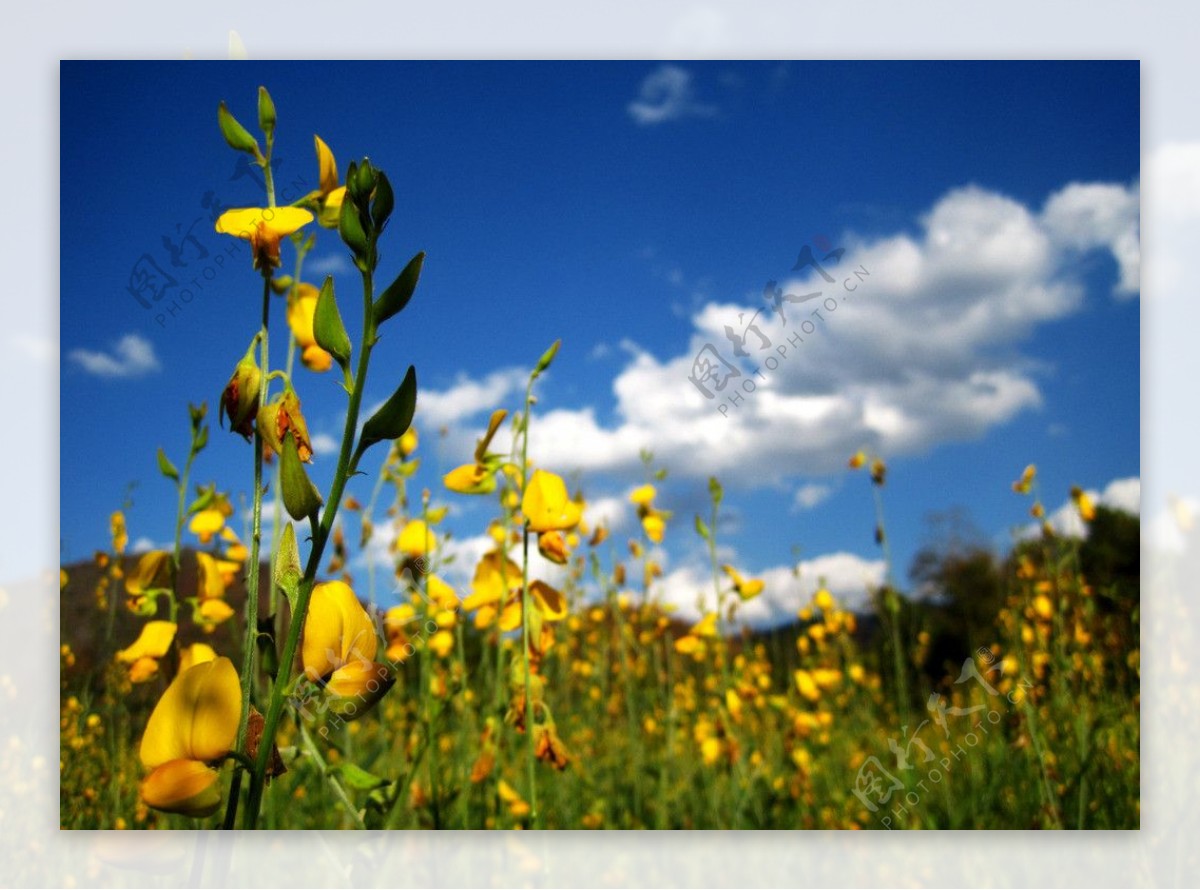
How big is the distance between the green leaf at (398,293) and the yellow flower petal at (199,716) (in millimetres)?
208

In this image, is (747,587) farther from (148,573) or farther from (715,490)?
(148,573)

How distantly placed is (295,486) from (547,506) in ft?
1.89

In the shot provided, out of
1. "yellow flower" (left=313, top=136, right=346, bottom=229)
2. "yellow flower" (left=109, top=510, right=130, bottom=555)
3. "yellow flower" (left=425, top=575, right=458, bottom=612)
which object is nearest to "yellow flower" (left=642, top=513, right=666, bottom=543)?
"yellow flower" (left=425, top=575, right=458, bottom=612)

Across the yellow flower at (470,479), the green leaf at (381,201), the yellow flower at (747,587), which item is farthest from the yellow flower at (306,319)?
the yellow flower at (747,587)

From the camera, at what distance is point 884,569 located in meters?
1.58

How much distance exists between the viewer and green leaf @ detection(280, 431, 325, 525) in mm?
438

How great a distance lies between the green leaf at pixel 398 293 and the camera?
48 cm

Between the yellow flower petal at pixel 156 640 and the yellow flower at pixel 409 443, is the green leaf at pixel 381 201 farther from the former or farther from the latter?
the yellow flower at pixel 409 443

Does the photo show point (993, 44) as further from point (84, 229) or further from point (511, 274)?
point (84, 229)

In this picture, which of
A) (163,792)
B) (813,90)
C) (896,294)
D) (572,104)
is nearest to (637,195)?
(572,104)

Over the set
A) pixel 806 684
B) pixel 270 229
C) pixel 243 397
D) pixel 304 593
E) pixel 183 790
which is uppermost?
pixel 270 229

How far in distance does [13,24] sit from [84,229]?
370 millimetres

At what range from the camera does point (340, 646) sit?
53 centimetres

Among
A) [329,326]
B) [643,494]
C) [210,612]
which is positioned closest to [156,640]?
[210,612]
